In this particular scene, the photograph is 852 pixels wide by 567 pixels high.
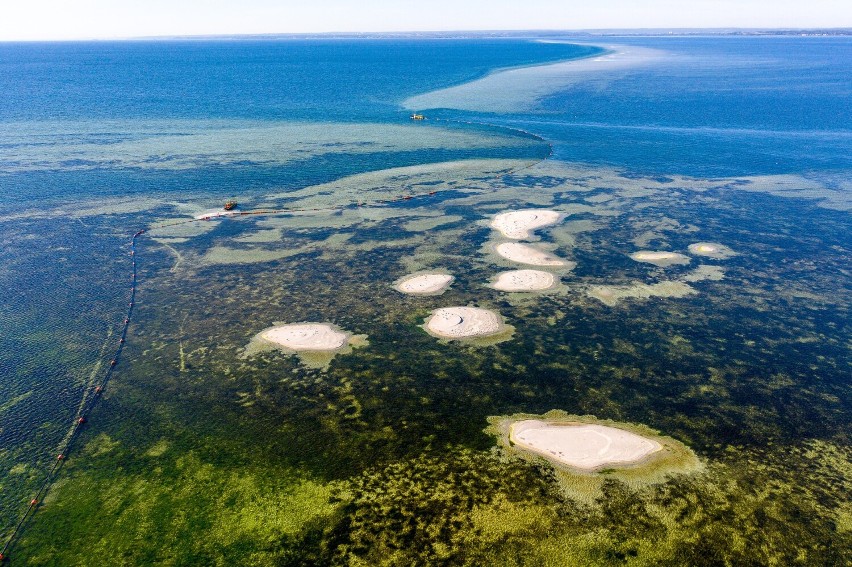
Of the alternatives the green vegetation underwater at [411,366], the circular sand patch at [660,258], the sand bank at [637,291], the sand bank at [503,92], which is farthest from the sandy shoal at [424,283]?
the sand bank at [503,92]

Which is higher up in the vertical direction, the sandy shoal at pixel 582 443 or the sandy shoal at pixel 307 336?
the sandy shoal at pixel 307 336

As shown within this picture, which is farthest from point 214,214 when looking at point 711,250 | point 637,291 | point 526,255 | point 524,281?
point 711,250

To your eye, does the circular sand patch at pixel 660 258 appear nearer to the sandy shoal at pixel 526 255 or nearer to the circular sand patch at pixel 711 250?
the circular sand patch at pixel 711 250

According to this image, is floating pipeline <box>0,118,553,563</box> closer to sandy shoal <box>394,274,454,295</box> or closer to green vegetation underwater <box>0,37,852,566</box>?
green vegetation underwater <box>0,37,852,566</box>

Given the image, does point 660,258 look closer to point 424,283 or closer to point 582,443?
point 424,283

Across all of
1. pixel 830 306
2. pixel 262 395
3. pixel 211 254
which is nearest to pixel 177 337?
pixel 262 395

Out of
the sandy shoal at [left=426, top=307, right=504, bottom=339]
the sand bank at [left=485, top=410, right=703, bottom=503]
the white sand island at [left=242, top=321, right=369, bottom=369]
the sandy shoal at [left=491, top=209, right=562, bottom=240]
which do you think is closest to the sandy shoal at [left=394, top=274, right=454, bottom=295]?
the sandy shoal at [left=426, top=307, right=504, bottom=339]
